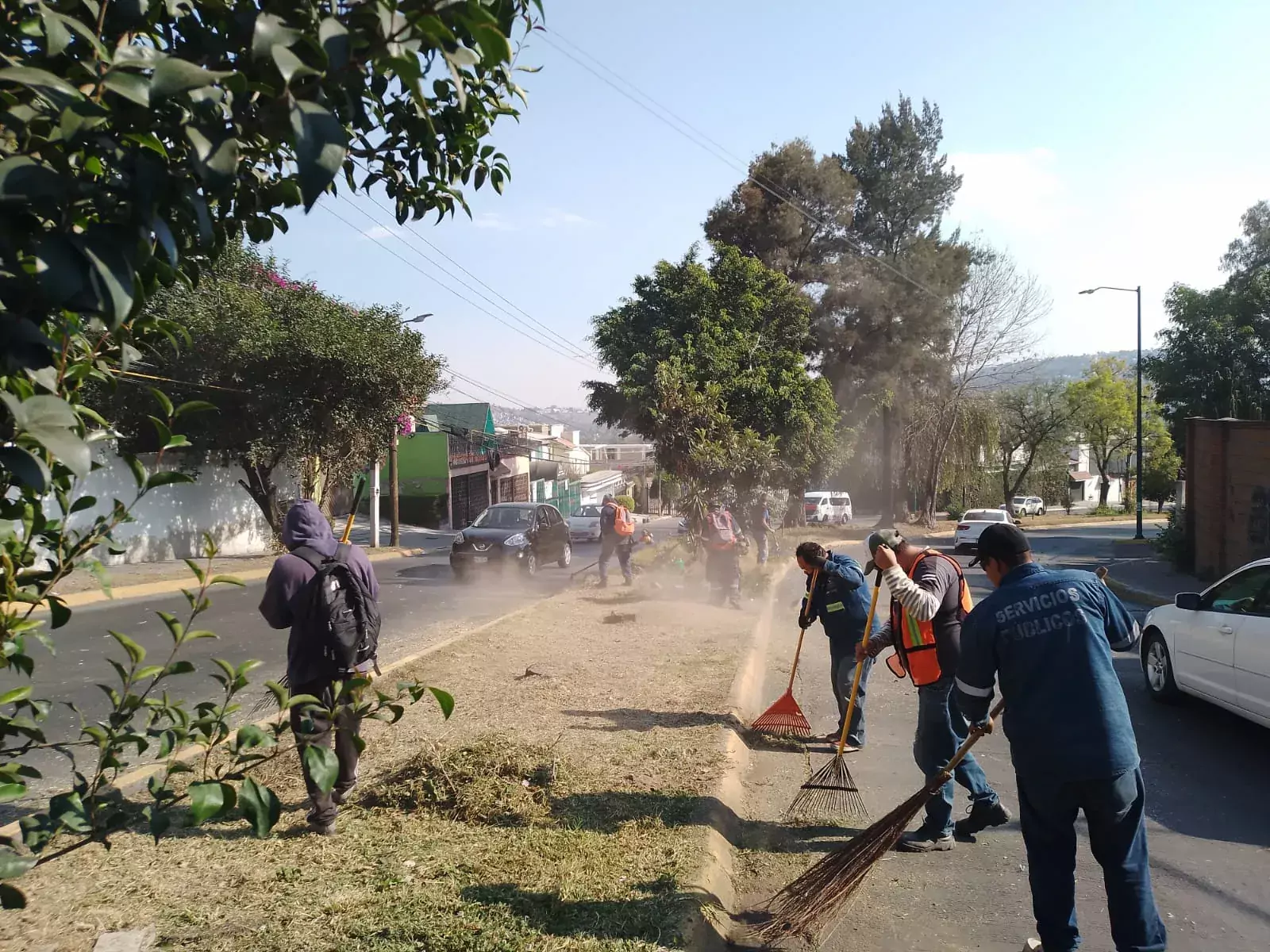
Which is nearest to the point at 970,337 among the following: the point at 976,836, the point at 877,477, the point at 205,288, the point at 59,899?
the point at 877,477

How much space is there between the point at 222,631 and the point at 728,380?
948 cm

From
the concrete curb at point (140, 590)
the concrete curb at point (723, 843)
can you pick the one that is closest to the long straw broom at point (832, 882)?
the concrete curb at point (723, 843)

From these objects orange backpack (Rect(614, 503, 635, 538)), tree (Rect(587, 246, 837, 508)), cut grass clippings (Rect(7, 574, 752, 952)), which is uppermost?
tree (Rect(587, 246, 837, 508))

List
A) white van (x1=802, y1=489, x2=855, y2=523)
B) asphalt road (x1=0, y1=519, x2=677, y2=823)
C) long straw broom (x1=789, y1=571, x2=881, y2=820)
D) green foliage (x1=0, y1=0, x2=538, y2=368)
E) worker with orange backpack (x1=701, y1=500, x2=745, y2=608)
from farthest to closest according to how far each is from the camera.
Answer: white van (x1=802, y1=489, x2=855, y2=523) → worker with orange backpack (x1=701, y1=500, x2=745, y2=608) → asphalt road (x1=0, y1=519, x2=677, y2=823) → long straw broom (x1=789, y1=571, x2=881, y2=820) → green foliage (x1=0, y1=0, x2=538, y2=368)

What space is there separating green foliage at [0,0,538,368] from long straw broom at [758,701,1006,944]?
341 cm

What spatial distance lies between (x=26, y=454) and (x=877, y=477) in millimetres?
61327

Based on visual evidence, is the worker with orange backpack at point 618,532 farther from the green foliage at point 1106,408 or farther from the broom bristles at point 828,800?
the green foliage at point 1106,408

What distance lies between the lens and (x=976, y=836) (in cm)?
507

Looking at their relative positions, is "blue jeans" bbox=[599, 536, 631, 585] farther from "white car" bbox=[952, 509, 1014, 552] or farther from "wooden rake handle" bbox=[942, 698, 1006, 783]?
"white car" bbox=[952, 509, 1014, 552]

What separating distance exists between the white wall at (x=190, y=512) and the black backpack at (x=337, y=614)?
16.0 metres

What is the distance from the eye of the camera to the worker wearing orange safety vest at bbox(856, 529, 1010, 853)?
16.0 ft

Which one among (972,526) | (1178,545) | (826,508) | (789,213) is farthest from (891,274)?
(1178,545)

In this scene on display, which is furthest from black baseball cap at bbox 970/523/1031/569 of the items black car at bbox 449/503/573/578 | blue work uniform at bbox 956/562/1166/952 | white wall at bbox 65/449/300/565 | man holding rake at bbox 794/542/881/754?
white wall at bbox 65/449/300/565

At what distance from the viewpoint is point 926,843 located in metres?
4.89
